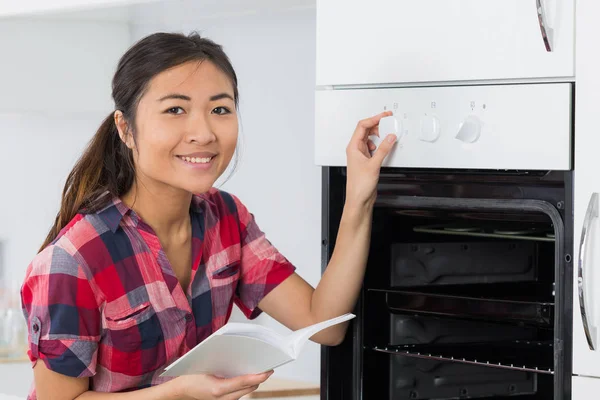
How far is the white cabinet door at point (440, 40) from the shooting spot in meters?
1.34

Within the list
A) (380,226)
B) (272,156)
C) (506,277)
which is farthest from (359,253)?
(272,156)

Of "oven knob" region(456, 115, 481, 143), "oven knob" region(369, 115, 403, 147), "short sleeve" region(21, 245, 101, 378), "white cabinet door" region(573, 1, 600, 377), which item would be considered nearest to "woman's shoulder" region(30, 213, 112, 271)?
"short sleeve" region(21, 245, 101, 378)

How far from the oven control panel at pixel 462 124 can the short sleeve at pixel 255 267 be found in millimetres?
287

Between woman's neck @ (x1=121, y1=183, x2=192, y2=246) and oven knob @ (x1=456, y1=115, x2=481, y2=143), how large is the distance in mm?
529

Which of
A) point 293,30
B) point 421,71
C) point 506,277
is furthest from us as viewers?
point 293,30

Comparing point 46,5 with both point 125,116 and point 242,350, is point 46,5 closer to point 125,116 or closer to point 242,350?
point 125,116

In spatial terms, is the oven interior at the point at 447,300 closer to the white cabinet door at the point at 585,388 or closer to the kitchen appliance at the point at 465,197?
the kitchen appliance at the point at 465,197

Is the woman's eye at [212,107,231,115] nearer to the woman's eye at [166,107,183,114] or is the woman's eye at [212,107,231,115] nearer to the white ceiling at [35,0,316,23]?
the woman's eye at [166,107,183,114]

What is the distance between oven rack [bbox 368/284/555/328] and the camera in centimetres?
152

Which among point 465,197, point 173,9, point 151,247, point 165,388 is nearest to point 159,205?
point 151,247

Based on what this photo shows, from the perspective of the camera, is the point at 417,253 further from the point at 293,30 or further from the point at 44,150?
the point at 44,150

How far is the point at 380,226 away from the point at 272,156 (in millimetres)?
860

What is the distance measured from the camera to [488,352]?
1.60 meters

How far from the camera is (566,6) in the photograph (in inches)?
51.9
